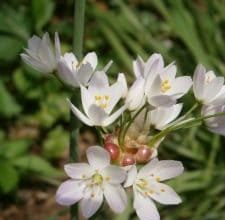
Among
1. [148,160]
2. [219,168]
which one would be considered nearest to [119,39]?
[219,168]

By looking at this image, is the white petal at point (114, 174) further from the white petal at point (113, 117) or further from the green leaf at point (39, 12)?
the green leaf at point (39, 12)

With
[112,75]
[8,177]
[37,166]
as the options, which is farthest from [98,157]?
[112,75]

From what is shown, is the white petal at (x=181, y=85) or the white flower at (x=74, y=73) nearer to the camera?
the white flower at (x=74, y=73)

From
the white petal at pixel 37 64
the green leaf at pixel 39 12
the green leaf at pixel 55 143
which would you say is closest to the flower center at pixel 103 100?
the white petal at pixel 37 64

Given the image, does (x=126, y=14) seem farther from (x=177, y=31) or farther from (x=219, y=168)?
(x=219, y=168)

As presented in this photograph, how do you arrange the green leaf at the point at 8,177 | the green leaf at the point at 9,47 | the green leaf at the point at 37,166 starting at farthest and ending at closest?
the green leaf at the point at 9,47
the green leaf at the point at 37,166
the green leaf at the point at 8,177

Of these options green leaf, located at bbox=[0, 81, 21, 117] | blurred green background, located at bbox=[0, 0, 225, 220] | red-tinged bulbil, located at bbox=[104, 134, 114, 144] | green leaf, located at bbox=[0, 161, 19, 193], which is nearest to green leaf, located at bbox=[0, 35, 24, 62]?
blurred green background, located at bbox=[0, 0, 225, 220]

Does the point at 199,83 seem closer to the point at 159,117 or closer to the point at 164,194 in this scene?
the point at 159,117
